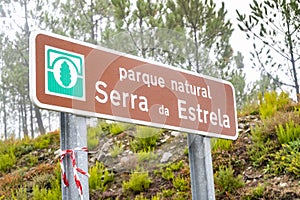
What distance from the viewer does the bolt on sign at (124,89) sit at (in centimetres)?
221

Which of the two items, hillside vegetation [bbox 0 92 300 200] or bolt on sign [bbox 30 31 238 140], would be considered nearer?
bolt on sign [bbox 30 31 238 140]

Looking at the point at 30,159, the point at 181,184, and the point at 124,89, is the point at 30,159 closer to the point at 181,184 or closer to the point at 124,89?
the point at 181,184

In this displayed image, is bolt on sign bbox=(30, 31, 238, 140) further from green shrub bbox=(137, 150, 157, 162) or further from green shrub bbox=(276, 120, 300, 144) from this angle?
green shrub bbox=(276, 120, 300, 144)

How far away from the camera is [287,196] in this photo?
186 inches

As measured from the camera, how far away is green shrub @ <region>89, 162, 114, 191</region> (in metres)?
5.84

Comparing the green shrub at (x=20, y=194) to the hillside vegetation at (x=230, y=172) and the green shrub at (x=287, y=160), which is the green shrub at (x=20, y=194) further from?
the green shrub at (x=287, y=160)

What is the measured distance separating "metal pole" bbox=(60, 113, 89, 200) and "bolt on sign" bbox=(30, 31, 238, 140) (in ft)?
0.21

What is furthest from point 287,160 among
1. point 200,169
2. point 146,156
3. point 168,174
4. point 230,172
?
point 146,156

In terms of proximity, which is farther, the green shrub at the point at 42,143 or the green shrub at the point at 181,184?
the green shrub at the point at 42,143

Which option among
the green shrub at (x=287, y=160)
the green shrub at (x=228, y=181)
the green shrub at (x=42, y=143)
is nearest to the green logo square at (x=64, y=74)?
the green shrub at (x=228, y=181)

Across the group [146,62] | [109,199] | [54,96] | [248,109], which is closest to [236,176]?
[109,199]

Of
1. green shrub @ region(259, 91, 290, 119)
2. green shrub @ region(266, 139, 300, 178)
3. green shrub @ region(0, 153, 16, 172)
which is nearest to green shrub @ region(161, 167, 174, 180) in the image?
Result: green shrub @ region(266, 139, 300, 178)

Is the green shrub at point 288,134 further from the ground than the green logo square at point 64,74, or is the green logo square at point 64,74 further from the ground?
the green shrub at point 288,134

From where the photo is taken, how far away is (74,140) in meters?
2.30
